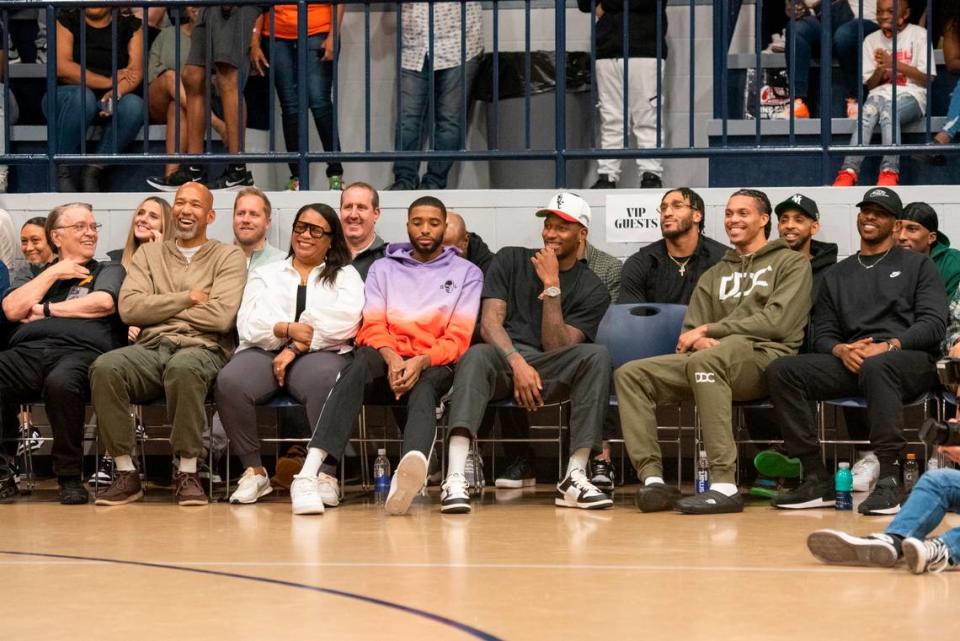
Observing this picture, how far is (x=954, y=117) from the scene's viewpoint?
26.7 ft

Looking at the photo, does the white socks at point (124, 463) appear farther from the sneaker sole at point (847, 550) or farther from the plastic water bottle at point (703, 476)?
the sneaker sole at point (847, 550)

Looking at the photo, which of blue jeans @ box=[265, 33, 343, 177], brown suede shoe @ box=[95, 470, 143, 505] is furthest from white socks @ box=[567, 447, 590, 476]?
blue jeans @ box=[265, 33, 343, 177]

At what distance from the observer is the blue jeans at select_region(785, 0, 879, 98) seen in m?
8.65

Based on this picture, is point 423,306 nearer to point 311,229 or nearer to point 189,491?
point 311,229

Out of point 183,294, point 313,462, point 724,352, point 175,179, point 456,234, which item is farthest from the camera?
point 175,179

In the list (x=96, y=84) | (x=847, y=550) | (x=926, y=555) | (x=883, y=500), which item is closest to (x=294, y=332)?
(x=883, y=500)

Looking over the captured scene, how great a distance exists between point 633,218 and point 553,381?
145cm

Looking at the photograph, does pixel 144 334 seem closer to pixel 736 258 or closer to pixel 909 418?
pixel 736 258

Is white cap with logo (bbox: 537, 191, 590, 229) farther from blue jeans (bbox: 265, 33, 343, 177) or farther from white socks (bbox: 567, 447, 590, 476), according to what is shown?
blue jeans (bbox: 265, 33, 343, 177)

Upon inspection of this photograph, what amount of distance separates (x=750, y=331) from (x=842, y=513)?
0.93 m

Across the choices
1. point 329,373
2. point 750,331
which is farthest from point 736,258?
point 329,373

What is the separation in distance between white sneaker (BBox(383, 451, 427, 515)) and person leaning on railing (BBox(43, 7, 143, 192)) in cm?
340

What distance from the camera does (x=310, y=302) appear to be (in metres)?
6.96

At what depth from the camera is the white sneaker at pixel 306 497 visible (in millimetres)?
6227
